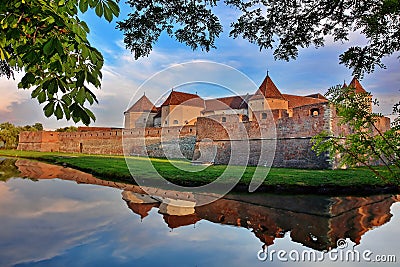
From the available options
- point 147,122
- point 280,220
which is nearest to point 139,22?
point 280,220

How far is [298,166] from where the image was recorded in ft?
49.6

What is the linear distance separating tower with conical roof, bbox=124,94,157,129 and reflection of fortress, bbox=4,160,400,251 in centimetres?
2899

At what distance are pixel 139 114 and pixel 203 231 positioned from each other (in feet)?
111

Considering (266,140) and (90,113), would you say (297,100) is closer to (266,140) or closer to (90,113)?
(266,140)

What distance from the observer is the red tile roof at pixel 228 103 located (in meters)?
33.3

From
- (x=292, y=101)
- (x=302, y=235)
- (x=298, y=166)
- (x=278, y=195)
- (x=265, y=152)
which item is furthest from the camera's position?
(x=292, y=101)

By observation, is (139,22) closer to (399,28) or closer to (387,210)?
(399,28)

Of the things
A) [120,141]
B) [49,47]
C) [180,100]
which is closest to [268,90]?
[180,100]

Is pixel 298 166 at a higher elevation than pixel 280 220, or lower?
higher

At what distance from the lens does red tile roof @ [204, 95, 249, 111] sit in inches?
1310

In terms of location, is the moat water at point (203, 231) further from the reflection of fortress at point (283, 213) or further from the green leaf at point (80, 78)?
the green leaf at point (80, 78)

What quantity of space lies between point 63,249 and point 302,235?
3850 mm

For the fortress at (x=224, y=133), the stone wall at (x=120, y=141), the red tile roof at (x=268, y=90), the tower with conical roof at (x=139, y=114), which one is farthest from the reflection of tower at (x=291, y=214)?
the tower with conical roof at (x=139, y=114)

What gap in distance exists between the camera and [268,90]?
1171 inches
